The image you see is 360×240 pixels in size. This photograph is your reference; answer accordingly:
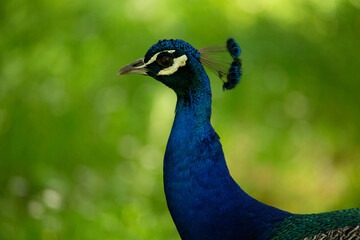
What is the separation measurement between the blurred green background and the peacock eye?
1139 millimetres

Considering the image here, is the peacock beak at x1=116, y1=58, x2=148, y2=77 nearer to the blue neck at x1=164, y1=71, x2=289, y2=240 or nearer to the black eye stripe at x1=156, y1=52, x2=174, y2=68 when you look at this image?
the black eye stripe at x1=156, y1=52, x2=174, y2=68

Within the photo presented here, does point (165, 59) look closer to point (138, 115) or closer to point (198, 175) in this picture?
point (198, 175)

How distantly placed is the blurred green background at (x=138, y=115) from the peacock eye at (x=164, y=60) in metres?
1.14

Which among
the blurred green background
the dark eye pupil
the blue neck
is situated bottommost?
the blue neck

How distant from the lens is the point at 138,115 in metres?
2.66

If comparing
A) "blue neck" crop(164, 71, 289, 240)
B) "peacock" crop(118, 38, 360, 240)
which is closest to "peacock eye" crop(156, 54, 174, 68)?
"peacock" crop(118, 38, 360, 240)

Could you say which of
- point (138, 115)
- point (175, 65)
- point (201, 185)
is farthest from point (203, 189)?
point (138, 115)

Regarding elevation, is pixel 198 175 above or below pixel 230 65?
below

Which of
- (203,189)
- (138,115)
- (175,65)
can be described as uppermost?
(138,115)

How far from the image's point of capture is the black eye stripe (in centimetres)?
145

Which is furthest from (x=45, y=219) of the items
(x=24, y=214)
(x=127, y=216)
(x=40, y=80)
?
(x=40, y=80)

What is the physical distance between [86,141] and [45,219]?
1.60ft

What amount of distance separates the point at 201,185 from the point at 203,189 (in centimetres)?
1

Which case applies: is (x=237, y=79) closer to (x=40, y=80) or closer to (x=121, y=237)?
(x=121, y=237)
